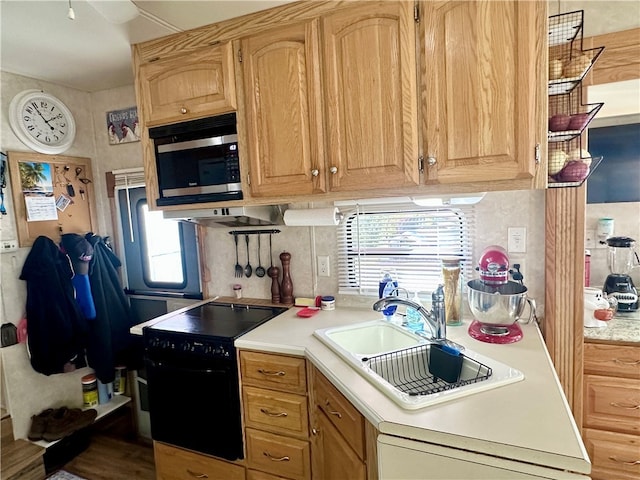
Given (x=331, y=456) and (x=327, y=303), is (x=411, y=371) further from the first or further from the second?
(x=327, y=303)

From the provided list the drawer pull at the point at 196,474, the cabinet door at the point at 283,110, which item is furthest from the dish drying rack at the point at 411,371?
the drawer pull at the point at 196,474

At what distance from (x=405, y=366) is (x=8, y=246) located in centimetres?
244

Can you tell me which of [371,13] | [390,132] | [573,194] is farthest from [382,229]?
[371,13]

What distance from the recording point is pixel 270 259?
2359 mm

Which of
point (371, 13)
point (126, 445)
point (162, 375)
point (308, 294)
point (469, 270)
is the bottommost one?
point (126, 445)

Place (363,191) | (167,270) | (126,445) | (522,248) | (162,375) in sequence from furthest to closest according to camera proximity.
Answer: (167,270)
(126,445)
(162,375)
(522,248)
(363,191)

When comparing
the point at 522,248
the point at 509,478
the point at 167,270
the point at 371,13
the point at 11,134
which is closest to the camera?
the point at 509,478

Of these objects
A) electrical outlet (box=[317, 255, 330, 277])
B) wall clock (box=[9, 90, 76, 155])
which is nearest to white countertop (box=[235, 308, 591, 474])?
electrical outlet (box=[317, 255, 330, 277])

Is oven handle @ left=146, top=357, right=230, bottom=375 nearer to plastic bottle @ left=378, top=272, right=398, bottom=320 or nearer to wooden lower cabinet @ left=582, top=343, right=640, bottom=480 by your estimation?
plastic bottle @ left=378, top=272, right=398, bottom=320

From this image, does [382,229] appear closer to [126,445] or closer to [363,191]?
[363,191]

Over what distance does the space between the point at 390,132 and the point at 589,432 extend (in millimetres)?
1725

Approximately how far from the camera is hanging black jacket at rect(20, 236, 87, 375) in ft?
7.48

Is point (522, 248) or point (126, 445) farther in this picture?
point (126, 445)

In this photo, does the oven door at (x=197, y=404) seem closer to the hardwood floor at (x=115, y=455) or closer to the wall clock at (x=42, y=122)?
the hardwood floor at (x=115, y=455)
